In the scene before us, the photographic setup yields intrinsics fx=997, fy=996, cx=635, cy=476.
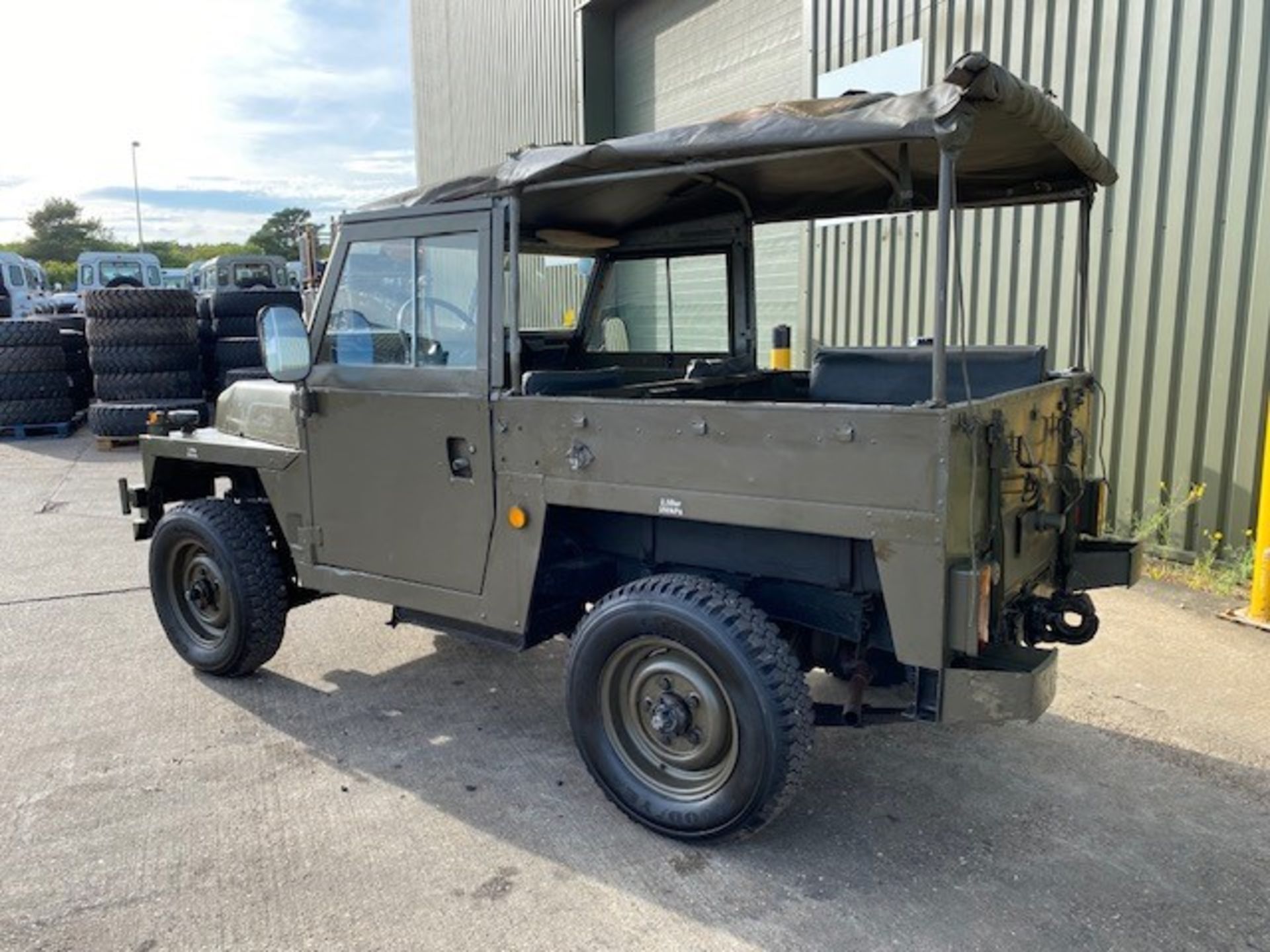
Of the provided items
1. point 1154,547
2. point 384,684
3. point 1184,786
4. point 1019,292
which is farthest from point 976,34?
point 384,684

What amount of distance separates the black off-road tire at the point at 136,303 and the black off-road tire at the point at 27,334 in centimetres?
91

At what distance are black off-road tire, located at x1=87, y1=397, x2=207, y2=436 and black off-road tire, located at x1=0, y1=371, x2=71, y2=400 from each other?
1.48m

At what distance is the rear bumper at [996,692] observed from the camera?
285 cm

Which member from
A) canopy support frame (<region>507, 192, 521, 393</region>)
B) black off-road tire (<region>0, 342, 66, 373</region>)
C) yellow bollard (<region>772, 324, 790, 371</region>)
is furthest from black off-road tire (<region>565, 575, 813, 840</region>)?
black off-road tire (<region>0, 342, 66, 373</region>)

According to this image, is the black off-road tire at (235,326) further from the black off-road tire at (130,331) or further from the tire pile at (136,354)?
the black off-road tire at (130,331)

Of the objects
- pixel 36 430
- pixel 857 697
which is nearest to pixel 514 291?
pixel 857 697

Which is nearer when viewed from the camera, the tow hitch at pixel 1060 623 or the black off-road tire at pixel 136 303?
the tow hitch at pixel 1060 623

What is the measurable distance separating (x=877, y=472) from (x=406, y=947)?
1.90 meters

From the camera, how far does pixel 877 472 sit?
2.84 m

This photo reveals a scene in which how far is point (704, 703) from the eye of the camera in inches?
128

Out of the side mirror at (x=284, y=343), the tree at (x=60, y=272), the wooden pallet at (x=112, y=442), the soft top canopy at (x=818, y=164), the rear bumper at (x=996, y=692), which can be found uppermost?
the tree at (x=60, y=272)

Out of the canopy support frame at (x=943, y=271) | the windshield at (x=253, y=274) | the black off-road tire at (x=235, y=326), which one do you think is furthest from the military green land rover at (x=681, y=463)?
the windshield at (x=253, y=274)

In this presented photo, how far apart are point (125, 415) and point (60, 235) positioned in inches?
2654

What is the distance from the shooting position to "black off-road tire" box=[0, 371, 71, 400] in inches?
533
